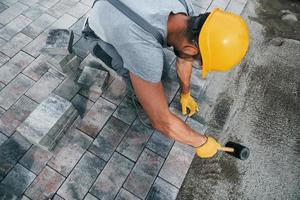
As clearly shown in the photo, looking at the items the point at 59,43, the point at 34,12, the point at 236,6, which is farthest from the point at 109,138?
the point at 236,6

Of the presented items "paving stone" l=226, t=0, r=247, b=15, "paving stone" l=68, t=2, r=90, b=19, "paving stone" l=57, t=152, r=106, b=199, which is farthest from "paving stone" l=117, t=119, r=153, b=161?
"paving stone" l=226, t=0, r=247, b=15

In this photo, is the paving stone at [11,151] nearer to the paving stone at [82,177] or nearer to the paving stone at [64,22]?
the paving stone at [82,177]

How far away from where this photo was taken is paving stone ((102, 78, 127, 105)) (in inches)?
164

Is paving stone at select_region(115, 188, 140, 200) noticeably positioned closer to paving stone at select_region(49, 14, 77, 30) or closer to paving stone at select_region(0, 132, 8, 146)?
paving stone at select_region(0, 132, 8, 146)

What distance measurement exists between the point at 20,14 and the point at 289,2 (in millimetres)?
5138

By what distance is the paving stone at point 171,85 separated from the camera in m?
4.25

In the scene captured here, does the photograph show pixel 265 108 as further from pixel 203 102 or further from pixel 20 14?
pixel 20 14

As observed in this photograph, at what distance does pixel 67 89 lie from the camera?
423cm

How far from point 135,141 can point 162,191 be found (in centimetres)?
74

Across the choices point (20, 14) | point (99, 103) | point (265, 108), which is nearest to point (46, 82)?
point (99, 103)

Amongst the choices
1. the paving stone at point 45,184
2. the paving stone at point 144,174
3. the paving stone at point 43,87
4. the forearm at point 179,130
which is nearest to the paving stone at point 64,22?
the paving stone at point 43,87

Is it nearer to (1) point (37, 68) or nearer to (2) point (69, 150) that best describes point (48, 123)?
(2) point (69, 150)

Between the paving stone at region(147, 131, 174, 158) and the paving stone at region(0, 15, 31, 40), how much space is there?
2970 mm

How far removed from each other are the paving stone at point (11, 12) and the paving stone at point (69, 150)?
2.56 meters
